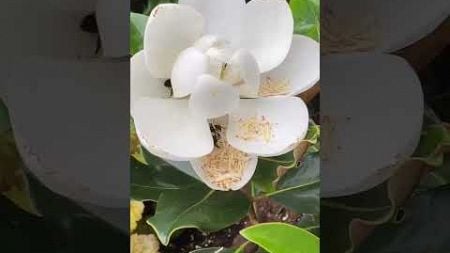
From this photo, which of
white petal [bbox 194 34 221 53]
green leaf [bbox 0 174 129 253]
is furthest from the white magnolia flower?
green leaf [bbox 0 174 129 253]

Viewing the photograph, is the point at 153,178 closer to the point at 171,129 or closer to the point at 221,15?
the point at 171,129

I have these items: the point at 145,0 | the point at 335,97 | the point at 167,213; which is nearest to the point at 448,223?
the point at 335,97

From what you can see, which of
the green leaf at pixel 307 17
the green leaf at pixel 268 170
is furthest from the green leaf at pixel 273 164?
the green leaf at pixel 307 17

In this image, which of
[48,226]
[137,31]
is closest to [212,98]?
[137,31]

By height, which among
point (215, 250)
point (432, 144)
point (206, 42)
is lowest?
point (215, 250)

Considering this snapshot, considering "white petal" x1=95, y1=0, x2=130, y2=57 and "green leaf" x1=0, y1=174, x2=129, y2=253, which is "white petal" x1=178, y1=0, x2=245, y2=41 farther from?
"green leaf" x1=0, y1=174, x2=129, y2=253

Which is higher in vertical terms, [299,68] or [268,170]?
[299,68]
